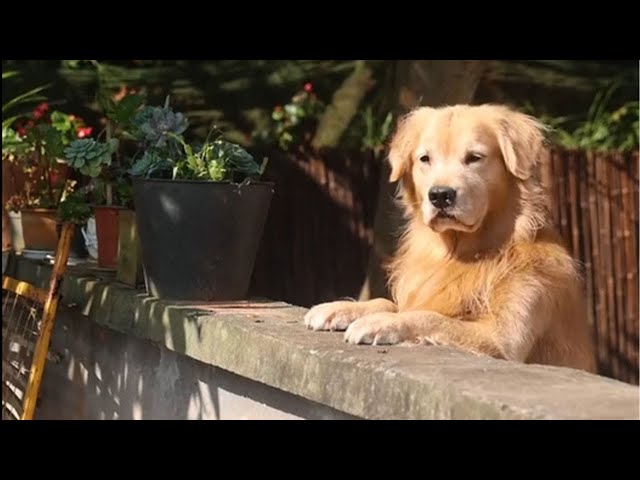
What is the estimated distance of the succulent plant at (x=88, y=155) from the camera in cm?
561

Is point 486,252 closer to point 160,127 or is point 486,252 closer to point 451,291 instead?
point 451,291

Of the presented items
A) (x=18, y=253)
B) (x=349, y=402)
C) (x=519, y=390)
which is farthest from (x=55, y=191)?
(x=519, y=390)

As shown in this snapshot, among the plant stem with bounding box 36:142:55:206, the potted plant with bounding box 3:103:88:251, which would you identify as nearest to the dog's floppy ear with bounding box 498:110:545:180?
the potted plant with bounding box 3:103:88:251

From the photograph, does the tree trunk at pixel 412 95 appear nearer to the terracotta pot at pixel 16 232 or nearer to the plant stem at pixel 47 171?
the plant stem at pixel 47 171

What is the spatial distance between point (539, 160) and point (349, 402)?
1830 mm

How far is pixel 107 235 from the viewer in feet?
19.4

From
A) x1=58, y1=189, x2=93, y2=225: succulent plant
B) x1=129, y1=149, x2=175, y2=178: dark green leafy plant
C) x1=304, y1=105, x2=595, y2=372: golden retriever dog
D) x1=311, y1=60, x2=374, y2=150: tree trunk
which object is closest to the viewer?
x1=304, y1=105, x2=595, y2=372: golden retriever dog

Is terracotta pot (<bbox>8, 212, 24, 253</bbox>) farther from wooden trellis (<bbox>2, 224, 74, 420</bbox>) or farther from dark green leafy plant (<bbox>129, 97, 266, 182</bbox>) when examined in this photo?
dark green leafy plant (<bbox>129, 97, 266, 182</bbox>)

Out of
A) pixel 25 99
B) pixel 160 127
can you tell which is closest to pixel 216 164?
pixel 160 127

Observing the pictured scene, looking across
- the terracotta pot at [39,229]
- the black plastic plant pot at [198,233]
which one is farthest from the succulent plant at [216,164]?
the terracotta pot at [39,229]

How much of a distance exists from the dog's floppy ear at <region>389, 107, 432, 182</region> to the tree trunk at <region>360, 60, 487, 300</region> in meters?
2.16

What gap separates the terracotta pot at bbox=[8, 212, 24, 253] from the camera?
712 centimetres

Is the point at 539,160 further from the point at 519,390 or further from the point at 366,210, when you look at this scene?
the point at 366,210

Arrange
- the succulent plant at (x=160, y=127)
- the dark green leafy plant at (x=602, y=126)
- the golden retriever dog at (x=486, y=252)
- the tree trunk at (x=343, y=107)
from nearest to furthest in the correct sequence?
the golden retriever dog at (x=486, y=252) < the succulent plant at (x=160, y=127) < the tree trunk at (x=343, y=107) < the dark green leafy plant at (x=602, y=126)
